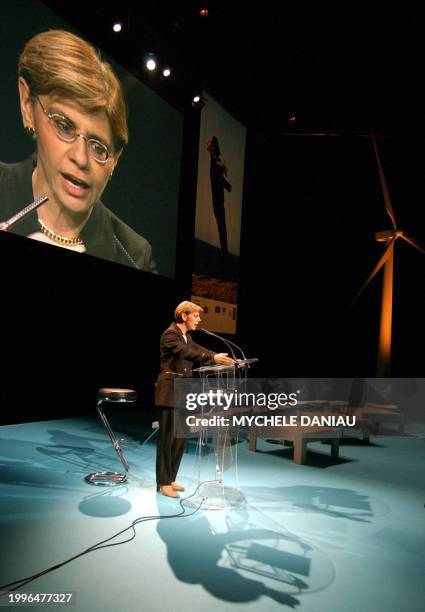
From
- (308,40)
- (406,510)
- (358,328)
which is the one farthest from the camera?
(358,328)

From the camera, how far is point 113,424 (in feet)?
22.5

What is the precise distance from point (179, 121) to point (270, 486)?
655 cm

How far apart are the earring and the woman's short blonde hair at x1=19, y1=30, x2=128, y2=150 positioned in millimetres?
425

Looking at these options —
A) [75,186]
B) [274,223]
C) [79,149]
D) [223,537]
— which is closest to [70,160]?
[79,149]

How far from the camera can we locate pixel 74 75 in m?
6.02

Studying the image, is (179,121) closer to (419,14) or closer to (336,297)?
(419,14)

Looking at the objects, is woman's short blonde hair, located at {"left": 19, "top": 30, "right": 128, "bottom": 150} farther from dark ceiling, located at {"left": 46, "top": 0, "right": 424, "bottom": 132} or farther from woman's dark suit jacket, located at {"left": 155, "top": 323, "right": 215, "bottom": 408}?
woman's dark suit jacket, located at {"left": 155, "top": 323, "right": 215, "bottom": 408}

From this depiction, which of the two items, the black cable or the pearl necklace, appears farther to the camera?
the pearl necklace

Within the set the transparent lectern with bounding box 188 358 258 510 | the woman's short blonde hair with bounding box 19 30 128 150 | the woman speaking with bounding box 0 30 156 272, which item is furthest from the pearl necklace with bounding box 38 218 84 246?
the transparent lectern with bounding box 188 358 258 510

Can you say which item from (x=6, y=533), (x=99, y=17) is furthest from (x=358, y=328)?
(x=6, y=533)

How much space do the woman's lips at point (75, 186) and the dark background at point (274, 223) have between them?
0.80 m

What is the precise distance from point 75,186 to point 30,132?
0.80 meters

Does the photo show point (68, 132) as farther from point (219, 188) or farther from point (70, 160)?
point (219, 188)

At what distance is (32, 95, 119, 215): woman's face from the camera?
5668 mm
